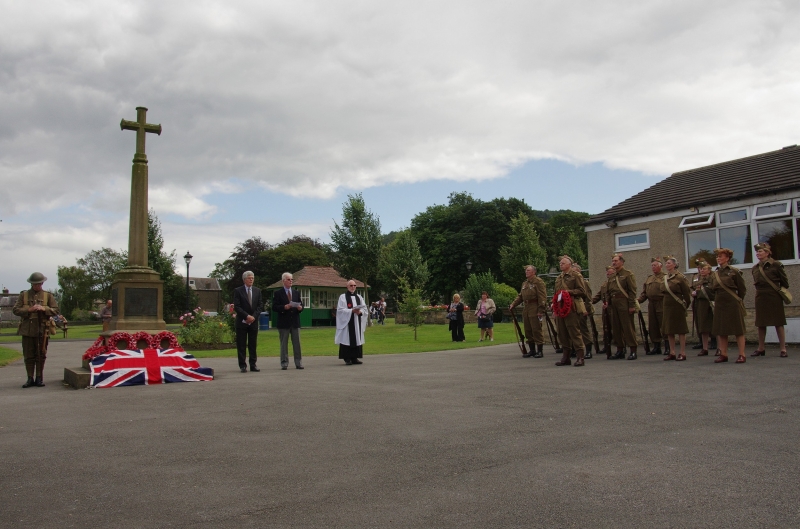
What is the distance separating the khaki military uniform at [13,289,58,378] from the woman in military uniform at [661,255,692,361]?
11340 millimetres

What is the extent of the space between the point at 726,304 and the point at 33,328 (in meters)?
12.2

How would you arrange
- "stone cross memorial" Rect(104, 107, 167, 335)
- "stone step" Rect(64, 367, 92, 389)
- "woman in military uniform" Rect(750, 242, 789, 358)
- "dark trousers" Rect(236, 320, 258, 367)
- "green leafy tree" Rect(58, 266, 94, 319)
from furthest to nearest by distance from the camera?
1. "green leafy tree" Rect(58, 266, 94, 319)
2. "dark trousers" Rect(236, 320, 258, 367)
3. "stone cross memorial" Rect(104, 107, 167, 335)
4. "woman in military uniform" Rect(750, 242, 789, 358)
5. "stone step" Rect(64, 367, 92, 389)

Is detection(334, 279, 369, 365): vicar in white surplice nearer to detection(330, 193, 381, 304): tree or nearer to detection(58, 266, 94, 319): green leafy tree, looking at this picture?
detection(330, 193, 381, 304): tree

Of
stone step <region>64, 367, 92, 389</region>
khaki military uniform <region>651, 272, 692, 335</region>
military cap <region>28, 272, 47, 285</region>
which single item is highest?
military cap <region>28, 272, 47, 285</region>

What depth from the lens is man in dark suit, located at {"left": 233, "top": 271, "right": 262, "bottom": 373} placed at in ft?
42.0

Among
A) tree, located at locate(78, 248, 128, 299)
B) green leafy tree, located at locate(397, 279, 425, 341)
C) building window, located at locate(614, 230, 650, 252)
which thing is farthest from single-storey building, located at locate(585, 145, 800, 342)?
tree, located at locate(78, 248, 128, 299)

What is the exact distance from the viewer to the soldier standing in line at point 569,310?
12352 millimetres

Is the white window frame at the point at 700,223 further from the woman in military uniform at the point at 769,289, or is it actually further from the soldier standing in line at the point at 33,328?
the soldier standing in line at the point at 33,328

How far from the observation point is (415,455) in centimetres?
516

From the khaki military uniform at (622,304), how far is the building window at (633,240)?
5.24 metres

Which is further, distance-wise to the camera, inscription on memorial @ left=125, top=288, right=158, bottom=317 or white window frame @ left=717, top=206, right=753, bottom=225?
white window frame @ left=717, top=206, right=753, bottom=225

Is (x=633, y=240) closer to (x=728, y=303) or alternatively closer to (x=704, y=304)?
(x=704, y=304)

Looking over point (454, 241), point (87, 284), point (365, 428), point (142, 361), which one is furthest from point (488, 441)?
point (87, 284)

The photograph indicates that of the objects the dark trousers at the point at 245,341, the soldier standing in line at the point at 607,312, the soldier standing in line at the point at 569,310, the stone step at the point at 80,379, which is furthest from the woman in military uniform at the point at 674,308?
the stone step at the point at 80,379
